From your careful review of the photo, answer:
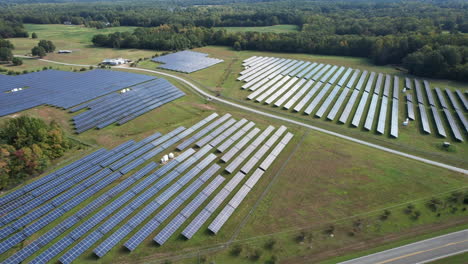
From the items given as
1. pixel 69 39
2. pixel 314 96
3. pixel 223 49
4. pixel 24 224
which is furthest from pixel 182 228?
pixel 69 39

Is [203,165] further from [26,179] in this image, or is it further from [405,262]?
[405,262]

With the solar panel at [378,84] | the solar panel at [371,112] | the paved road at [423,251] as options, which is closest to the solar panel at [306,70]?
the solar panel at [378,84]

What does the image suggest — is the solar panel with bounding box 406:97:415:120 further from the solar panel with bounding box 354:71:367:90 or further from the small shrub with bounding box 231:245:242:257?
the small shrub with bounding box 231:245:242:257

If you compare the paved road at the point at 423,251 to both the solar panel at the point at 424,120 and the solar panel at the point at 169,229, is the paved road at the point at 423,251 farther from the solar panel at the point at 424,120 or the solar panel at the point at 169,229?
the solar panel at the point at 424,120

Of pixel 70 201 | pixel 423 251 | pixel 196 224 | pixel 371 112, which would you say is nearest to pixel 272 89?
pixel 371 112

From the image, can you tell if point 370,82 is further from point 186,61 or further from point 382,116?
point 186,61
